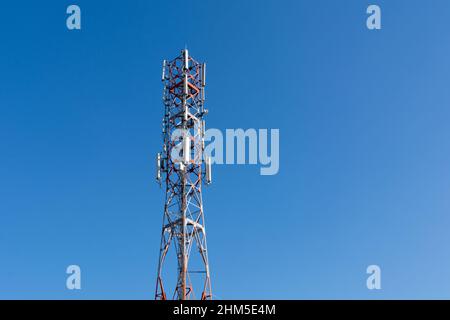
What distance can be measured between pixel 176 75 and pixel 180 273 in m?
19.0
